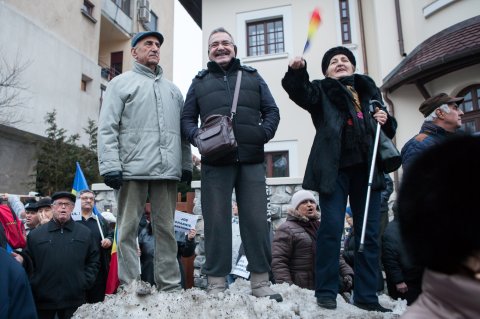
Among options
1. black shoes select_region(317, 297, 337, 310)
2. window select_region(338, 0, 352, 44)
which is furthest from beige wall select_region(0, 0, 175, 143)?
black shoes select_region(317, 297, 337, 310)

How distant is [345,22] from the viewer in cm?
1238

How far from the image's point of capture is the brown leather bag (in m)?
3.23

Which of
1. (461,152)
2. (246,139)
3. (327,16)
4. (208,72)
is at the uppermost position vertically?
(327,16)

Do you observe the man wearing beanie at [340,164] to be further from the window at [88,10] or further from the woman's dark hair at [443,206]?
the window at [88,10]

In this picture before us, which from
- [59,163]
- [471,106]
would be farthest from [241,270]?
[59,163]

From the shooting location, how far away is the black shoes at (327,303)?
10.1 feet

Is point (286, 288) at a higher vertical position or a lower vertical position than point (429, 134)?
lower

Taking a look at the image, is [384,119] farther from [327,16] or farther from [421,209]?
[327,16]

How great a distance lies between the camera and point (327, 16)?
12.5 meters

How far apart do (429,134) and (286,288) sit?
1.85 meters

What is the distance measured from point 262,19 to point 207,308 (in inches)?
456

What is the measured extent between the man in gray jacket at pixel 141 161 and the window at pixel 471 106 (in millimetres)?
7645

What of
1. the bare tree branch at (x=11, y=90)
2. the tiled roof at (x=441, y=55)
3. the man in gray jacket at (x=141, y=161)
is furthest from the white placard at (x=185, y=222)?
the bare tree branch at (x=11, y=90)

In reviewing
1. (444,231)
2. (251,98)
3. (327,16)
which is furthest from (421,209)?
(327,16)
